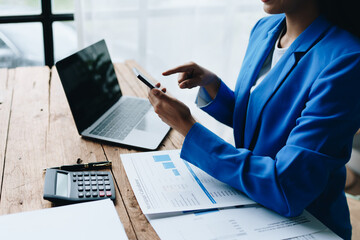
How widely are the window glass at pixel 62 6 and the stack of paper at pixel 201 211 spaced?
1.45 m

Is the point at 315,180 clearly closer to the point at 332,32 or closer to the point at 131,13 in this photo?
the point at 332,32

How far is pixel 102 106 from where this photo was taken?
113 cm

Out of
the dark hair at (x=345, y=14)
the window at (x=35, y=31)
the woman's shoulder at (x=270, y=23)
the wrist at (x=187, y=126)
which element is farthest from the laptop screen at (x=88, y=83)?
the window at (x=35, y=31)

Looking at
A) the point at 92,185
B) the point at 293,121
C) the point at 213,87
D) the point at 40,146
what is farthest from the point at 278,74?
the point at 40,146

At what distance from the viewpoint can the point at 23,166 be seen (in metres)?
0.84

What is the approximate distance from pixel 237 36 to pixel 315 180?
179 cm

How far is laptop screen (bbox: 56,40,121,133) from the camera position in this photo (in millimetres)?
975

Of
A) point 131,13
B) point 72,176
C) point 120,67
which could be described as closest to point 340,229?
point 72,176

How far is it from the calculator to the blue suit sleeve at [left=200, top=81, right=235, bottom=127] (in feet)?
1.50

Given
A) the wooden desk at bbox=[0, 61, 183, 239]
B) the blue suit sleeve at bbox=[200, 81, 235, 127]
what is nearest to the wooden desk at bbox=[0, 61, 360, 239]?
the wooden desk at bbox=[0, 61, 183, 239]

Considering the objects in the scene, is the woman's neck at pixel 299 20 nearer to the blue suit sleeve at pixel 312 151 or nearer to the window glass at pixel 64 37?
the blue suit sleeve at pixel 312 151

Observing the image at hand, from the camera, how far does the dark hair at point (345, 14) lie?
0.79 m

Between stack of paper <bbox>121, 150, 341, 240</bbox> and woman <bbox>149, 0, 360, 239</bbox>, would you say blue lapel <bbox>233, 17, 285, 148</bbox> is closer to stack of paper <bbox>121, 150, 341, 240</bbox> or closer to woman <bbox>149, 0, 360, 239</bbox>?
woman <bbox>149, 0, 360, 239</bbox>

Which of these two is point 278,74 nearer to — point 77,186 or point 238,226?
point 238,226
